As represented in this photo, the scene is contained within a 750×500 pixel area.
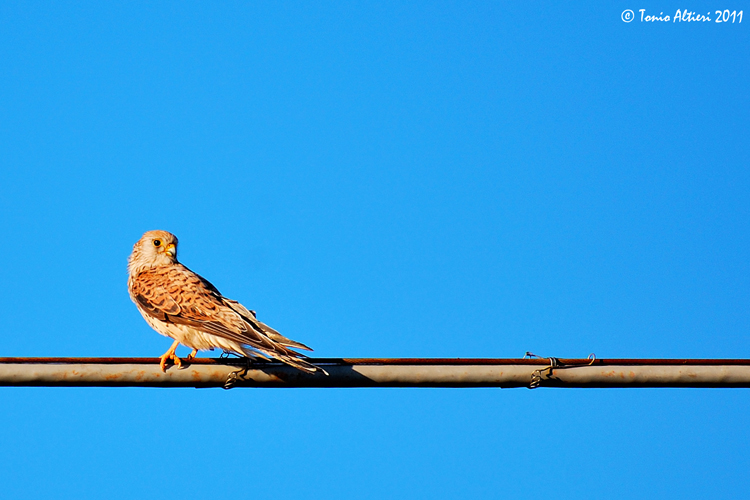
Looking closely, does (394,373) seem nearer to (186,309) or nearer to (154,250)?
(186,309)

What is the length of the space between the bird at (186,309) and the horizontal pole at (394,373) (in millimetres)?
499

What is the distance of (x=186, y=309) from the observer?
7.28 meters

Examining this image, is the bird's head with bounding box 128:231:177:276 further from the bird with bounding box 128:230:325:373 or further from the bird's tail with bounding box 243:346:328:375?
the bird's tail with bounding box 243:346:328:375

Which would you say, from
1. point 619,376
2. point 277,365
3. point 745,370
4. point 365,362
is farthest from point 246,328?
point 745,370

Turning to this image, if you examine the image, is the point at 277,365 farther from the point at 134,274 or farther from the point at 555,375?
the point at 134,274

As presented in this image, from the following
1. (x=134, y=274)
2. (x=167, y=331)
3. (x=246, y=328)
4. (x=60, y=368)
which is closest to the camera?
(x=60, y=368)

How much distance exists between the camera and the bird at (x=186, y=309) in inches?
243

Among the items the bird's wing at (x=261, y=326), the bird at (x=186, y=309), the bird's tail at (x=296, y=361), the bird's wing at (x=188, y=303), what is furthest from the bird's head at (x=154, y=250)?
the bird's tail at (x=296, y=361)

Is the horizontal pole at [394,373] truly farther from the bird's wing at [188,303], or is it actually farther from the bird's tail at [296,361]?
the bird's wing at [188,303]

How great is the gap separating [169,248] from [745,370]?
620cm

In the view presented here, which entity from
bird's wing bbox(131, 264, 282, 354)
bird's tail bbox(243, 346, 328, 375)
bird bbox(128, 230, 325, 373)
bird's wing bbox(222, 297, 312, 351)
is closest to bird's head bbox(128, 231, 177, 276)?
bird bbox(128, 230, 325, 373)

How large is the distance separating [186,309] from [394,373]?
3257mm

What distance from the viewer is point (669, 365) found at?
456 centimetres

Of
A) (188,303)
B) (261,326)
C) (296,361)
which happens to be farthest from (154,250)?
(296,361)
